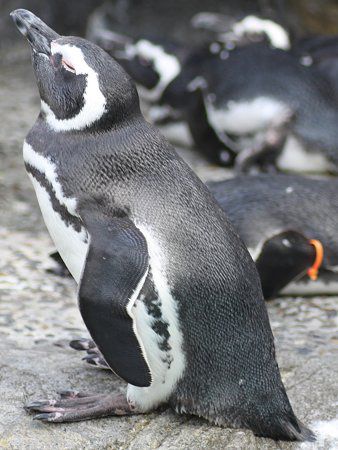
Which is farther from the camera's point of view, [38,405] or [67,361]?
[67,361]

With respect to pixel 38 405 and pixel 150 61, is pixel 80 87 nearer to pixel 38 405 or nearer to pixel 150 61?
pixel 38 405

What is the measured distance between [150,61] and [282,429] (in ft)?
13.8

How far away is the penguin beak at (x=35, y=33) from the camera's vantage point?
2863 mm

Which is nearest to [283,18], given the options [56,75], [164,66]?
[164,66]

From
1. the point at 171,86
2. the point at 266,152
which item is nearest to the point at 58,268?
the point at 266,152

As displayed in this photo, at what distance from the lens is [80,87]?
106 inches

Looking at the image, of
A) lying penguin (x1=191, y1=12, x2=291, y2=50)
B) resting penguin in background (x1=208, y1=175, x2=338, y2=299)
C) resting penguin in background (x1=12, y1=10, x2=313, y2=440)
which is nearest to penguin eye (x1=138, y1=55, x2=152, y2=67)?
lying penguin (x1=191, y1=12, x2=291, y2=50)

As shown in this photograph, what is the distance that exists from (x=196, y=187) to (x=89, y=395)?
653 millimetres

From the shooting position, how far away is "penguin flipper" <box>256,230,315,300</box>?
3.97m

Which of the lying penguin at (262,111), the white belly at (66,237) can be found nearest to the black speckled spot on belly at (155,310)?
the white belly at (66,237)

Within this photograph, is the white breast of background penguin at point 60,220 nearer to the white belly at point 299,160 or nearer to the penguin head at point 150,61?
the white belly at point 299,160

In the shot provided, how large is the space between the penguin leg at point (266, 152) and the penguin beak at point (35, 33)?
2816 mm

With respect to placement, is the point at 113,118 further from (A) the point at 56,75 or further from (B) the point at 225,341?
(B) the point at 225,341

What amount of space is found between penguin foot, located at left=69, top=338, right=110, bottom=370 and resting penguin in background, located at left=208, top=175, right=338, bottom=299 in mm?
1066
